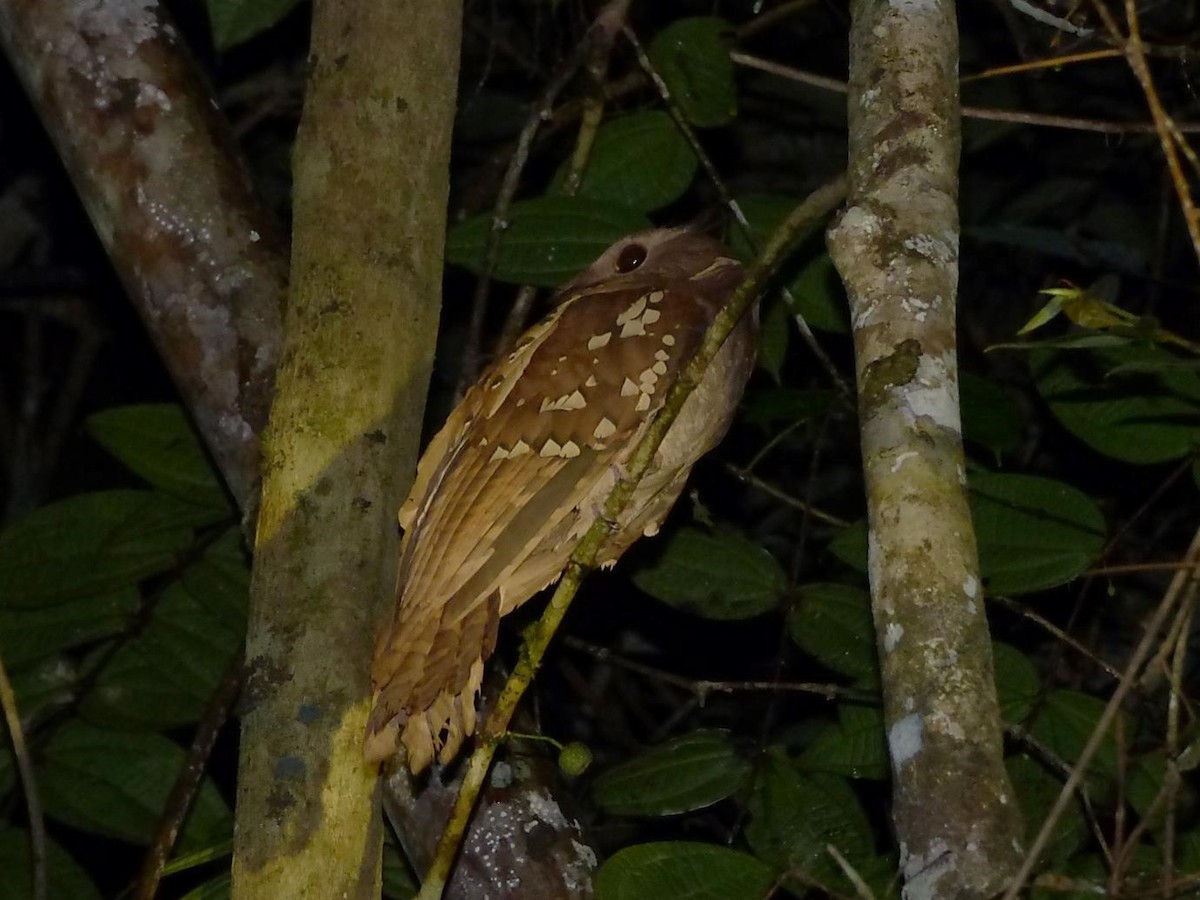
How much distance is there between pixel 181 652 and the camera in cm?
249

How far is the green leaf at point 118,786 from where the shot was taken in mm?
2359

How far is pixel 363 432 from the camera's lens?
173cm

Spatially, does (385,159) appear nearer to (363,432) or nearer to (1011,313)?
(363,432)

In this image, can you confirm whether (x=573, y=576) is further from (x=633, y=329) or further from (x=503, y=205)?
(x=503, y=205)

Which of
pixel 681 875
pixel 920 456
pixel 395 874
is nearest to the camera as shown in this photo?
pixel 920 456

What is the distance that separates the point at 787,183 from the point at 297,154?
6.79 ft

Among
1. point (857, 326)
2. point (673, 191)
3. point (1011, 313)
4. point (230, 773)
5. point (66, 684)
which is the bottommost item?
point (230, 773)

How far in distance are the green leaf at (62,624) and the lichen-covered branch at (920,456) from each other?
4.74 feet

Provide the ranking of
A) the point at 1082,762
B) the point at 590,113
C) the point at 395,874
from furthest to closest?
the point at 590,113 < the point at 395,874 < the point at 1082,762

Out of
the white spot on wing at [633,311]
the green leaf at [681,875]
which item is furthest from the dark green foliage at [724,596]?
the white spot on wing at [633,311]

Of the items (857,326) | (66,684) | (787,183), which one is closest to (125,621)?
(66,684)

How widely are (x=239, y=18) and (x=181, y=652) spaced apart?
0.99 meters

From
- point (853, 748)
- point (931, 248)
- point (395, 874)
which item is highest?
point (931, 248)

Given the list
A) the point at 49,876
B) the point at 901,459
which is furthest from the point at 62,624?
the point at 901,459
